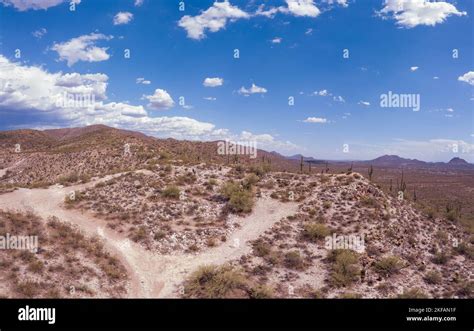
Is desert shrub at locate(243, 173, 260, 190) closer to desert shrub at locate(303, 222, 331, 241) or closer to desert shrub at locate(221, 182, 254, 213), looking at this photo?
desert shrub at locate(221, 182, 254, 213)

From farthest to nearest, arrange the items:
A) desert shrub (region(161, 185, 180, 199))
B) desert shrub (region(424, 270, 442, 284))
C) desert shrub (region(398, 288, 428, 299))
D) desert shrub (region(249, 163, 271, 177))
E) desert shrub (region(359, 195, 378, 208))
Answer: desert shrub (region(249, 163, 271, 177)) < desert shrub (region(161, 185, 180, 199)) < desert shrub (region(359, 195, 378, 208)) < desert shrub (region(424, 270, 442, 284)) < desert shrub (region(398, 288, 428, 299))

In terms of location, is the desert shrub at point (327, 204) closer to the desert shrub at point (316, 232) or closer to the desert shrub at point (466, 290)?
the desert shrub at point (316, 232)

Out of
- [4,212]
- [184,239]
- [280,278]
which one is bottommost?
[280,278]

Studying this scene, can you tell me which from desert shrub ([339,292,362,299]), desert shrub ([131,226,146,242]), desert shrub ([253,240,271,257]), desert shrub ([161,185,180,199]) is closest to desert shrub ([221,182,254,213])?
desert shrub ([161,185,180,199])

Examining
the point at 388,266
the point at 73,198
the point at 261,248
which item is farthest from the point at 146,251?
the point at 388,266

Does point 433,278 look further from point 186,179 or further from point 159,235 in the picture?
point 186,179
